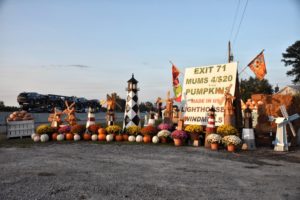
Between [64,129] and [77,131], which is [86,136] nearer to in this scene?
[77,131]

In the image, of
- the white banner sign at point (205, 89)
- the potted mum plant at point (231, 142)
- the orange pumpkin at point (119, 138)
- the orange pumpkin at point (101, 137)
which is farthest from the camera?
the orange pumpkin at point (101, 137)

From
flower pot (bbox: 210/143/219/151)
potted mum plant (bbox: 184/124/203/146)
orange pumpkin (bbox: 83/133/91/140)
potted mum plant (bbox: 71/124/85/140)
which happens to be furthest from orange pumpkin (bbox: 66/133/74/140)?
flower pot (bbox: 210/143/219/151)

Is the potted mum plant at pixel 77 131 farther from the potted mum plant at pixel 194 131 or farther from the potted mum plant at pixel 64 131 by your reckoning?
the potted mum plant at pixel 194 131

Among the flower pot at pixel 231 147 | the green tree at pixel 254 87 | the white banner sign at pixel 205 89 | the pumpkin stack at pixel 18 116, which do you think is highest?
the green tree at pixel 254 87

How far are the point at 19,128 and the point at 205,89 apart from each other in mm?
10721

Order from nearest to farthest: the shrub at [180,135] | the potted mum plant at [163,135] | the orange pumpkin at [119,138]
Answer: the shrub at [180,135], the potted mum plant at [163,135], the orange pumpkin at [119,138]

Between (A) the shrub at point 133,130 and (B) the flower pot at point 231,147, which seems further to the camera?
(A) the shrub at point 133,130

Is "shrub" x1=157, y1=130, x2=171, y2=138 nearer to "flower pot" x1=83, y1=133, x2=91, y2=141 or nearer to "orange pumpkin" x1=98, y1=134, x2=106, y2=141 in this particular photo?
"orange pumpkin" x1=98, y1=134, x2=106, y2=141

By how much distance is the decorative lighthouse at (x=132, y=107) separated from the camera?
16719 millimetres

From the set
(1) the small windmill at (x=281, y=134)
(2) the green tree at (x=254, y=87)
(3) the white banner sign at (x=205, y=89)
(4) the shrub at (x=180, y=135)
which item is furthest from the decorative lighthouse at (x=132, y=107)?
(2) the green tree at (x=254, y=87)

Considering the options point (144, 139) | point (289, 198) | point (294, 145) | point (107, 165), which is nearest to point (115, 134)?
point (144, 139)

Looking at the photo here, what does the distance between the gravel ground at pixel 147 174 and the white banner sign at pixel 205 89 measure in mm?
3639

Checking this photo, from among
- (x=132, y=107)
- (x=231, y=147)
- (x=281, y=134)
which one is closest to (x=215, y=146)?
(x=231, y=147)

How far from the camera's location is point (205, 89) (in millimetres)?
15258
